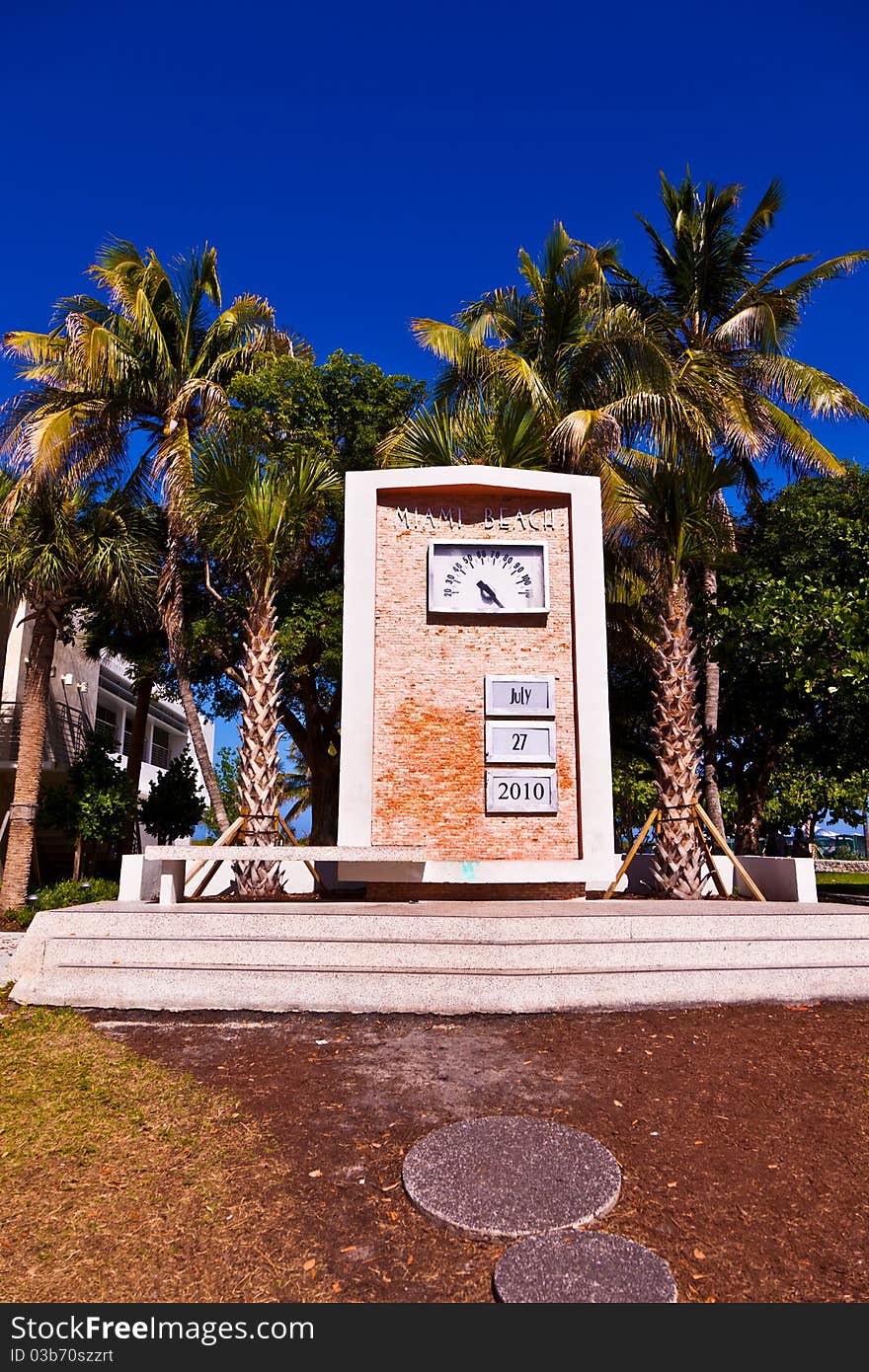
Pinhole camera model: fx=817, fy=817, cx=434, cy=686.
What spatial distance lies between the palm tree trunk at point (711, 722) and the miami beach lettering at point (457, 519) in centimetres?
618

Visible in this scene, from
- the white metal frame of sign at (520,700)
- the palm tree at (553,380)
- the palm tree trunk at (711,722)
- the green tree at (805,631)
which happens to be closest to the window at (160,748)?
the palm tree at (553,380)

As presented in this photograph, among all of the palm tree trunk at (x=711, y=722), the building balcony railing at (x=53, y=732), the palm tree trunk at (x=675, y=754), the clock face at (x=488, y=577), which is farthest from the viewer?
the building balcony railing at (x=53, y=732)

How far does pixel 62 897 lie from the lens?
15.0 m

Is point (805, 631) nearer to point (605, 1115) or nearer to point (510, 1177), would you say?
point (605, 1115)

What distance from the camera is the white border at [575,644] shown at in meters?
10.3

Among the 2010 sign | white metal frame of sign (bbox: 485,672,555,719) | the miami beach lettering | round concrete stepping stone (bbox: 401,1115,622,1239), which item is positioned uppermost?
the miami beach lettering

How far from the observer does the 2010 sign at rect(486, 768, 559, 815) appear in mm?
10250

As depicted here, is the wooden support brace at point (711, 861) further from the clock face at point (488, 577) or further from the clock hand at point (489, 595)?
the clock hand at point (489, 595)

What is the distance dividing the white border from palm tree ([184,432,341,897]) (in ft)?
6.72

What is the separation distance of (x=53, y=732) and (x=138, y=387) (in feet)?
37.0

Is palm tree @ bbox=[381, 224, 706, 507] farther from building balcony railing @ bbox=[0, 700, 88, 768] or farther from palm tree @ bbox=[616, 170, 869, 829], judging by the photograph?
building balcony railing @ bbox=[0, 700, 88, 768]

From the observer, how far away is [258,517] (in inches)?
498

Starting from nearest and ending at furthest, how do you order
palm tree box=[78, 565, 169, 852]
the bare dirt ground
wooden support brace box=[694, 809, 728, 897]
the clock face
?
the bare dirt ground → the clock face → wooden support brace box=[694, 809, 728, 897] → palm tree box=[78, 565, 169, 852]

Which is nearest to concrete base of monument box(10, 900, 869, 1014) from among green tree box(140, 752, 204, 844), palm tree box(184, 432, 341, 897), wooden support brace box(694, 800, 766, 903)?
wooden support brace box(694, 800, 766, 903)
